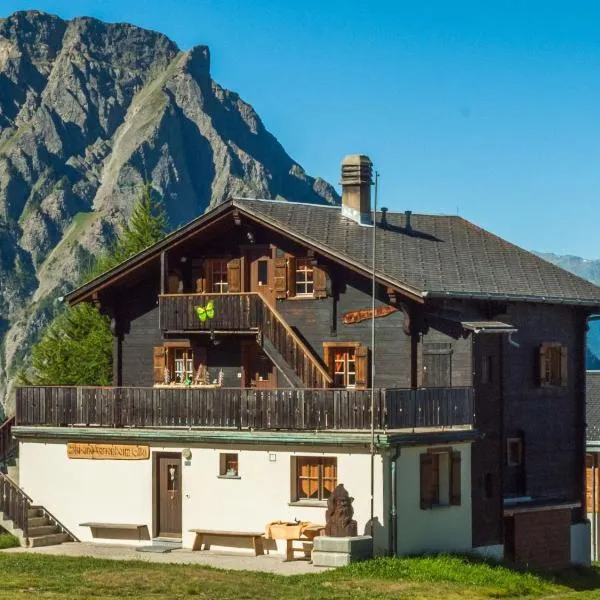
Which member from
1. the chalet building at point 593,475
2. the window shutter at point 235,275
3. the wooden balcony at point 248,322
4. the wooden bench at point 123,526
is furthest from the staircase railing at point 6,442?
the chalet building at point 593,475

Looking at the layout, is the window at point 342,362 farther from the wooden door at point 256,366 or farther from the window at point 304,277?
the wooden door at point 256,366

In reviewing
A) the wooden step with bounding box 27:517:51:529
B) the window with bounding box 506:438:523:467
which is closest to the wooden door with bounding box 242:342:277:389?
the window with bounding box 506:438:523:467

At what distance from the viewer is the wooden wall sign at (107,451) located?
36.4m

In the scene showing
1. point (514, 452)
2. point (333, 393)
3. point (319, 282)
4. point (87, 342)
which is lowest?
point (514, 452)

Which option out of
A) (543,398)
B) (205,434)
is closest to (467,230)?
(543,398)

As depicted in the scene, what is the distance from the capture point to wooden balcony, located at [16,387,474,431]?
33844mm

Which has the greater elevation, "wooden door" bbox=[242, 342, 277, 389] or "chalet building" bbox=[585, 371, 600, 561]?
"wooden door" bbox=[242, 342, 277, 389]

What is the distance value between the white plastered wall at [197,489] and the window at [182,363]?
5.56m

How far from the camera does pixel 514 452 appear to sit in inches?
1561

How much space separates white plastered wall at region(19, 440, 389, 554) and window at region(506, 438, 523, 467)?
7242mm

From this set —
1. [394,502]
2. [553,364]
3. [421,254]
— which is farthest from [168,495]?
[553,364]

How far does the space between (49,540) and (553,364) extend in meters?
14.5

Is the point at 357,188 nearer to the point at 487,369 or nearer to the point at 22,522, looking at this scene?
the point at 487,369

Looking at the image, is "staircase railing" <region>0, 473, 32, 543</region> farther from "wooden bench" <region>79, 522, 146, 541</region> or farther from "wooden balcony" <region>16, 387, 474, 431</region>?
"wooden balcony" <region>16, 387, 474, 431</region>
